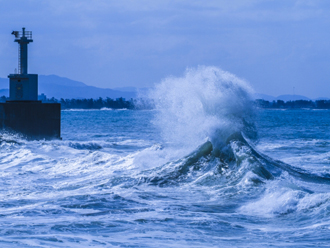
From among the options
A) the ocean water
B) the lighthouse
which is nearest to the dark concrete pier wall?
the lighthouse

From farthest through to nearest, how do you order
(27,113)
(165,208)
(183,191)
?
1. (27,113)
2. (183,191)
3. (165,208)

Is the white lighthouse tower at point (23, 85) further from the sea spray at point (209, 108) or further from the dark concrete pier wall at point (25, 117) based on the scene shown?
the sea spray at point (209, 108)

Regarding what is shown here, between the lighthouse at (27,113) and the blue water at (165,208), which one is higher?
the lighthouse at (27,113)

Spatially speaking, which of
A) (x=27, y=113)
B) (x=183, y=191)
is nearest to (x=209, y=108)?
(x=183, y=191)

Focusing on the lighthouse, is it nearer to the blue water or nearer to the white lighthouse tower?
the white lighthouse tower

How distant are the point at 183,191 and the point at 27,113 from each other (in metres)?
13.2

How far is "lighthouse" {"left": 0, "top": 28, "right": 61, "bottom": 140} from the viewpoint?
20.0 meters

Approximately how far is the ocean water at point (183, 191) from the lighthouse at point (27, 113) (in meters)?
4.14

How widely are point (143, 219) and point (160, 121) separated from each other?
349 inches

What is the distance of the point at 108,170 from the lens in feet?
39.3

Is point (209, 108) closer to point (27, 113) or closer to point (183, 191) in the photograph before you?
point (183, 191)

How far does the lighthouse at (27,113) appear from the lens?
65.7 ft

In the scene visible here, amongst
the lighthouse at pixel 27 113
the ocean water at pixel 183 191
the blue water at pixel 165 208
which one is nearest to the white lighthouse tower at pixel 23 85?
the lighthouse at pixel 27 113

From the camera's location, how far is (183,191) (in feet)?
28.7
